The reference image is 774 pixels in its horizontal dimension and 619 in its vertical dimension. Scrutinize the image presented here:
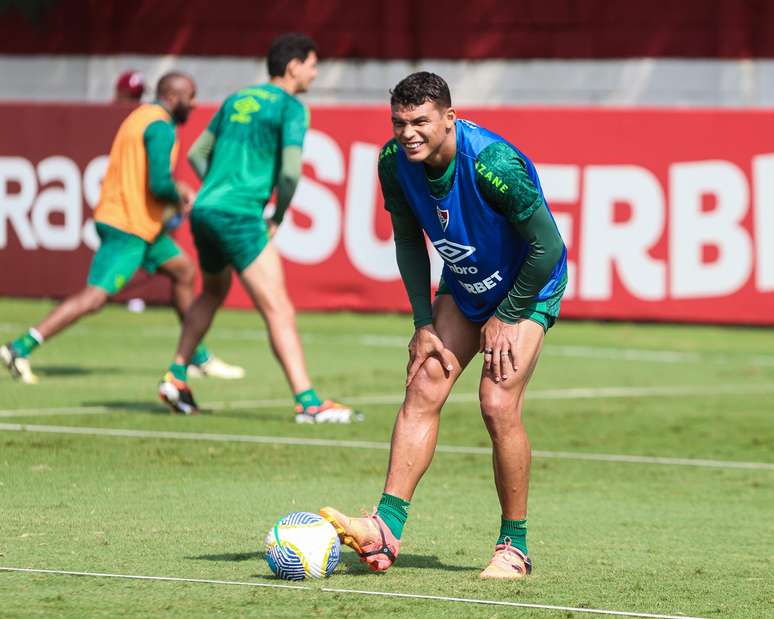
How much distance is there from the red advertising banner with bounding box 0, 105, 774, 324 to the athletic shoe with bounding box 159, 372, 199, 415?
752cm

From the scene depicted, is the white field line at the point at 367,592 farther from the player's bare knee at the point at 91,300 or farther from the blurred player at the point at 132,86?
the blurred player at the point at 132,86

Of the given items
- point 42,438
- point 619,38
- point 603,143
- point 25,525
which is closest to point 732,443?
point 42,438

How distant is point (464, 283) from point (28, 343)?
21.9 feet

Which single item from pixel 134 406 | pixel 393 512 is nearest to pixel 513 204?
pixel 393 512

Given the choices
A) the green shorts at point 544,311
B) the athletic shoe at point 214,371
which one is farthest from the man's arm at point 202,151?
the green shorts at point 544,311

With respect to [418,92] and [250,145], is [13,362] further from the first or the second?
[418,92]

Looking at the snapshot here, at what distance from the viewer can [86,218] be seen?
67.3 ft

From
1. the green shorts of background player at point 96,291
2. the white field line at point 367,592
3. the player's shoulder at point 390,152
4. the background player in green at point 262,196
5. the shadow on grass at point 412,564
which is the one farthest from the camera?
the green shorts of background player at point 96,291

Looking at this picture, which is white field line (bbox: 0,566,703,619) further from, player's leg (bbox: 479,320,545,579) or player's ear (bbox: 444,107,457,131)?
player's ear (bbox: 444,107,457,131)

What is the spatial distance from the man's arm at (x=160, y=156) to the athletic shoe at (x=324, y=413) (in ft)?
8.02

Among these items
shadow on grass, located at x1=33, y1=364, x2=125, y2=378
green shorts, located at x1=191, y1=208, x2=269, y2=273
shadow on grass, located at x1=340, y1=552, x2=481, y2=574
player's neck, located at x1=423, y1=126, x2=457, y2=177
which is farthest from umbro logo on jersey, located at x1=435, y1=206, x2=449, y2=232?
shadow on grass, located at x1=33, y1=364, x2=125, y2=378

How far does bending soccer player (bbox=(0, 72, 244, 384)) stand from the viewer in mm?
12969

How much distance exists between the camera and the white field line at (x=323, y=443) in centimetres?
1048

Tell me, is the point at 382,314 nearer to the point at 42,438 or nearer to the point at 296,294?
the point at 296,294
